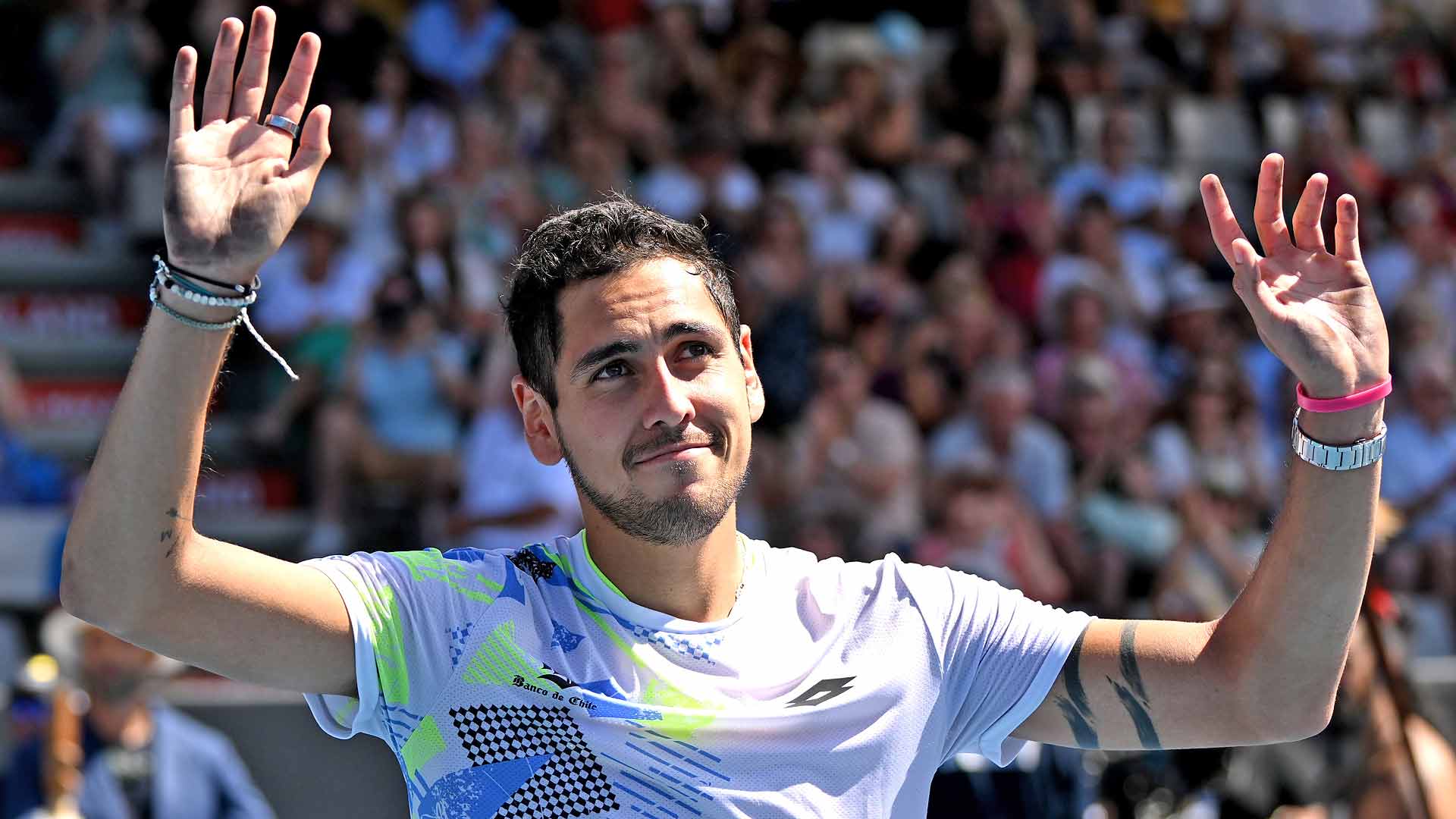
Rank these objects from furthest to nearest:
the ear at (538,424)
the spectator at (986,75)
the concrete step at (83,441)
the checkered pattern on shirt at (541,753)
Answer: the spectator at (986,75) < the concrete step at (83,441) < the ear at (538,424) < the checkered pattern on shirt at (541,753)

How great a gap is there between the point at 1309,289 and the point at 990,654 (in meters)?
0.78

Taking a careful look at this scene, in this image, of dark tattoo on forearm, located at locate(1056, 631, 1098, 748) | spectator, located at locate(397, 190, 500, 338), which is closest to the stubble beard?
dark tattoo on forearm, located at locate(1056, 631, 1098, 748)

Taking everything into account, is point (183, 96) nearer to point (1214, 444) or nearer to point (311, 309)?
point (311, 309)

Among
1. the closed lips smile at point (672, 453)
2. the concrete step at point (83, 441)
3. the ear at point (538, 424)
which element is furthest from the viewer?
the concrete step at point (83, 441)

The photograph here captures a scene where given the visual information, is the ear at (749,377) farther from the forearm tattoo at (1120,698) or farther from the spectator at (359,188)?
the spectator at (359,188)

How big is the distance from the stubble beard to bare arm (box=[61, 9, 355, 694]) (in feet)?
1.56

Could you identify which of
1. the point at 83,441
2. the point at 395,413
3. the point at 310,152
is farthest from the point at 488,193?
the point at 310,152

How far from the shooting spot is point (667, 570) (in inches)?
115

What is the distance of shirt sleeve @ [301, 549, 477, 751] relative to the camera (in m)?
2.67

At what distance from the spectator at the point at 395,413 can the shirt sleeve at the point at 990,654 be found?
593 cm

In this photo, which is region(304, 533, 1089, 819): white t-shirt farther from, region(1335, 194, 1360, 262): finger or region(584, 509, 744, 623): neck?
region(1335, 194, 1360, 262): finger

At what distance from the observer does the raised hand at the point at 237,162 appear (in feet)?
7.97

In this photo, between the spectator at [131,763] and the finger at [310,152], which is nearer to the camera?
the finger at [310,152]

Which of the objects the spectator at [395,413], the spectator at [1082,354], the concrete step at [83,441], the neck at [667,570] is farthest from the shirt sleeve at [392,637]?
the spectator at [1082,354]
